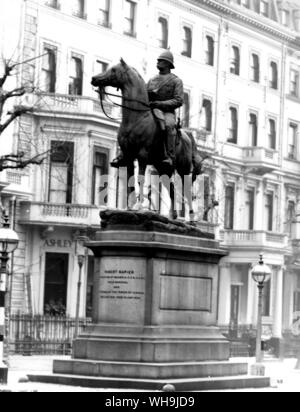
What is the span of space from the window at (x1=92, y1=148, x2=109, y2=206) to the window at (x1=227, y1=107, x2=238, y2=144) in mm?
15172

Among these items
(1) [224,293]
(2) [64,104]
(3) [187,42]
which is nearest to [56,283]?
(2) [64,104]

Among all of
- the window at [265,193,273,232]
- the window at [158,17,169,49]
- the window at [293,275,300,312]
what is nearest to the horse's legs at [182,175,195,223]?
the window at [158,17,169,49]

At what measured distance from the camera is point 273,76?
82062 mm

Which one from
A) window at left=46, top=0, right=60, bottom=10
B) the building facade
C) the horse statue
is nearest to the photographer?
the horse statue

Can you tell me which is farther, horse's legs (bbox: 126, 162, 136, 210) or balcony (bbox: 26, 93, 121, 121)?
balcony (bbox: 26, 93, 121, 121)

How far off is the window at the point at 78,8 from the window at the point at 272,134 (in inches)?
857

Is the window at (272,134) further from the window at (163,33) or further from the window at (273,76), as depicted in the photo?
the window at (163,33)

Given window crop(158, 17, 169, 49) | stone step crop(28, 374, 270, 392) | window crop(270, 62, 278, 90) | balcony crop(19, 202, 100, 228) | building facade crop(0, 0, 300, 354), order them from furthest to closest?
window crop(270, 62, 278, 90) < window crop(158, 17, 169, 49) < building facade crop(0, 0, 300, 354) < balcony crop(19, 202, 100, 228) < stone step crop(28, 374, 270, 392)

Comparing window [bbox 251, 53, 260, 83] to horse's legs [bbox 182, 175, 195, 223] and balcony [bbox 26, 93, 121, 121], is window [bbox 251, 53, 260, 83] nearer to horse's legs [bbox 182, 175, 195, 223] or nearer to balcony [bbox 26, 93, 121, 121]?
balcony [bbox 26, 93, 121, 121]

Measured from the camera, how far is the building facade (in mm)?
59062

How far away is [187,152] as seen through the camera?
30.1 meters

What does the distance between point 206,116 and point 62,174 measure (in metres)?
15.8

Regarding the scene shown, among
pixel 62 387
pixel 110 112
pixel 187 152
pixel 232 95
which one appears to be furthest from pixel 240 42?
pixel 62 387

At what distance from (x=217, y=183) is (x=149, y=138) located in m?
45.9
